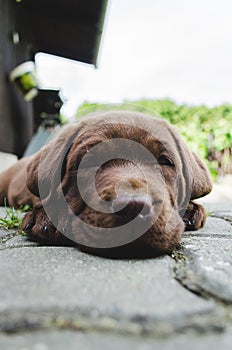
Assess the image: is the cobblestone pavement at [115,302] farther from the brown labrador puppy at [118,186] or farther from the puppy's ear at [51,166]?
the puppy's ear at [51,166]

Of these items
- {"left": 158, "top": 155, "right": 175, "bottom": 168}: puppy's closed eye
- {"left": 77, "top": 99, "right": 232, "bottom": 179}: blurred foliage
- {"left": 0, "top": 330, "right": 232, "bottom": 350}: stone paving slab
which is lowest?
{"left": 77, "top": 99, "right": 232, "bottom": 179}: blurred foliage

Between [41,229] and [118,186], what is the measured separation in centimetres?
68

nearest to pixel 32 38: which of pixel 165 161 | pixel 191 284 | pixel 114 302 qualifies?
pixel 165 161

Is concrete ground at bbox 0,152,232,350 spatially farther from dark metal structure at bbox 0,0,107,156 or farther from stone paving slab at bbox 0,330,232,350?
dark metal structure at bbox 0,0,107,156

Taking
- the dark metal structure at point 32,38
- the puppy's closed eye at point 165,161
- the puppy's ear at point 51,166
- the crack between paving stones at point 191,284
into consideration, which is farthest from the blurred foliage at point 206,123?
the crack between paving stones at point 191,284

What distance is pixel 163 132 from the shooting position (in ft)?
8.41

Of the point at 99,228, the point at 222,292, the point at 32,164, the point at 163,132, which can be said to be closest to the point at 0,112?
the point at 32,164

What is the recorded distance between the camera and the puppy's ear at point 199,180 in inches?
111

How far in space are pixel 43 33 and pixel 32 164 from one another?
12.0 m

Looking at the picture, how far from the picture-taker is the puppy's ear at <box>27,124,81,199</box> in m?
2.51

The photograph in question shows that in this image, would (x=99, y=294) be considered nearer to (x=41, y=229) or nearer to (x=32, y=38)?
(x=41, y=229)

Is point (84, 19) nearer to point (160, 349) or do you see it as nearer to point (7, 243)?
point (7, 243)

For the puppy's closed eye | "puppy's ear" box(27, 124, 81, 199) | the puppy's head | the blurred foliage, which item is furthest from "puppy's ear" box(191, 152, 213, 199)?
the blurred foliage

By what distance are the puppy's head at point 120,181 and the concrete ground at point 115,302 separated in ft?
0.48
